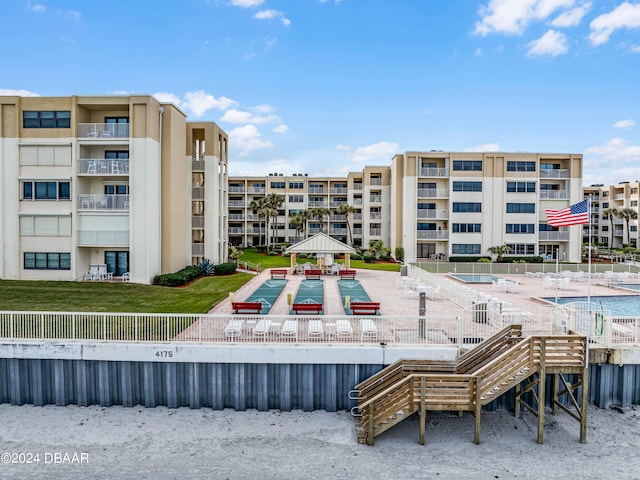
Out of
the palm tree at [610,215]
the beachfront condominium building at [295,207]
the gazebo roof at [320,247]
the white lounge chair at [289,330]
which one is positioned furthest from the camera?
the palm tree at [610,215]

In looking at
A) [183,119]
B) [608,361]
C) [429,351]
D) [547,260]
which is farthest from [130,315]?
[547,260]

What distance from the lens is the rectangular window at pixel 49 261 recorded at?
99.1ft

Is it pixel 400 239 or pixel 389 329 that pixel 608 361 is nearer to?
pixel 389 329

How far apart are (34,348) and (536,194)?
1964 inches

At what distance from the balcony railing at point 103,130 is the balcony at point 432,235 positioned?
109 ft

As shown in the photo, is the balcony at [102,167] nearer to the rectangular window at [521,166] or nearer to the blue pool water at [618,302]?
the blue pool water at [618,302]

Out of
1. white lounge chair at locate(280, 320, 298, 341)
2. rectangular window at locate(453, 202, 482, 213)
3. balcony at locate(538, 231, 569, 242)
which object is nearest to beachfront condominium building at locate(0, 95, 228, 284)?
white lounge chair at locate(280, 320, 298, 341)

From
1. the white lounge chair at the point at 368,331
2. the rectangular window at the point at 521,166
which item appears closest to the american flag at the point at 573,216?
the white lounge chair at the point at 368,331

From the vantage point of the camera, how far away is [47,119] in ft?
98.5

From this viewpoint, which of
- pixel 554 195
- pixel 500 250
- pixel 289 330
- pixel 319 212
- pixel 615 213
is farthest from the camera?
pixel 615 213

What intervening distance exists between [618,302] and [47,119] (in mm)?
39319

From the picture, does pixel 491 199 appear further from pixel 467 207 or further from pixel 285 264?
pixel 285 264

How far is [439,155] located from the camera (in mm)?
50125

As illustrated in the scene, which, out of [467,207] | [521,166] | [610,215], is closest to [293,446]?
[467,207]
